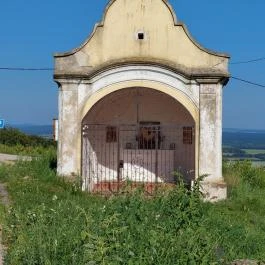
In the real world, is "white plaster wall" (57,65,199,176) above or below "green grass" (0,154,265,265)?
above

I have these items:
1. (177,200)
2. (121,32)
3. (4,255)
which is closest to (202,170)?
(121,32)

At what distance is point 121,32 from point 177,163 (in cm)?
462

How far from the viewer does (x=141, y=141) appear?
18.1m

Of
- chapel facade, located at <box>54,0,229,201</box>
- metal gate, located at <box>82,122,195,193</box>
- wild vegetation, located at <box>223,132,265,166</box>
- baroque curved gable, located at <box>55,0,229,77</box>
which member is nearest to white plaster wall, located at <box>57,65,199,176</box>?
chapel facade, located at <box>54,0,229,201</box>

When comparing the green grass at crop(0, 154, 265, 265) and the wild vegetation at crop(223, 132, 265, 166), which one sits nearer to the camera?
the green grass at crop(0, 154, 265, 265)

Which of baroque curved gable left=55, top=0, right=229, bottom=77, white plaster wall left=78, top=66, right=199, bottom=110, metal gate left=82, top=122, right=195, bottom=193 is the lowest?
metal gate left=82, top=122, right=195, bottom=193

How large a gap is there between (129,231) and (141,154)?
33.3ft

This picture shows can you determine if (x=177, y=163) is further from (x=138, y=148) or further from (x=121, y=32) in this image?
(x=121, y=32)

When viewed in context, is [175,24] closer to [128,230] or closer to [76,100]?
[76,100]

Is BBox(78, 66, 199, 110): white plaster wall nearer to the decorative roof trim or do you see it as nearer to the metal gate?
the decorative roof trim

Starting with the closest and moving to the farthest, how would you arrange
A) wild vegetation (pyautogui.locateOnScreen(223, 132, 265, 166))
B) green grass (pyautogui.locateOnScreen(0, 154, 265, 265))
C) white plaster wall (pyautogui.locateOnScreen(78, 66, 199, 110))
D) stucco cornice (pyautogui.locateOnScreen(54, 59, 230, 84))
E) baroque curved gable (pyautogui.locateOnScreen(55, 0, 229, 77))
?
1. green grass (pyautogui.locateOnScreen(0, 154, 265, 265))
2. stucco cornice (pyautogui.locateOnScreen(54, 59, 230, 84))
3. white plaster wall (pyautogui.locateOnScreen(78, 66, 199, 110))
4. baroque curved gable (pyautogui.locateOnScreen(55, 0, 229, 77))
5. wild vegetation (pyautogui.locateOnScreen(223, 132, 265, 166))

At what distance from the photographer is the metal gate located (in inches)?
672

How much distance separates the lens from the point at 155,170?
1738 centimetres

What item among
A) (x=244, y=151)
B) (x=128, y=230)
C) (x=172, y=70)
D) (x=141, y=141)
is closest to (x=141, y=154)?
(x=141, y=141)
